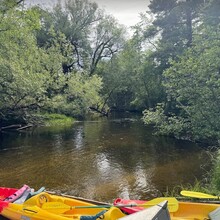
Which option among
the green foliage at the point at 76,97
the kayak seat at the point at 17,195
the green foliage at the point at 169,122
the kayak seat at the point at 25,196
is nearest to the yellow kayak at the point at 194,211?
the kayak seat at the point at 25,196

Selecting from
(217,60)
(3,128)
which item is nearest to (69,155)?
(217,60)

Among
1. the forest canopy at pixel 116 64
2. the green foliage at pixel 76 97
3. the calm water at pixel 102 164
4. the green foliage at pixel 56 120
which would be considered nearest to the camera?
the calm water at pixel 102 164

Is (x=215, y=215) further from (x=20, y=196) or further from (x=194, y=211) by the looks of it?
(x=20, y=196)

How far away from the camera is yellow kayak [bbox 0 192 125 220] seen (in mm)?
5129

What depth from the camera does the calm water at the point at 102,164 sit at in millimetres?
8078

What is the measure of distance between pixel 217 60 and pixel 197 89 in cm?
142

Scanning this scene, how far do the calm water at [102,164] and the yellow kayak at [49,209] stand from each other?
1776 millimetres

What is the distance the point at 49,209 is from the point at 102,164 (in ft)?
16.8

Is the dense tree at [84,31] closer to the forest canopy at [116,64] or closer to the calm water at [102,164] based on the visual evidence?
the forest canopy at [116,64]

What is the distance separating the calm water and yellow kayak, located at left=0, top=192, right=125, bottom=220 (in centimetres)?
178

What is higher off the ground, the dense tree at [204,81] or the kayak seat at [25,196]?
the dense tree at [204,81]

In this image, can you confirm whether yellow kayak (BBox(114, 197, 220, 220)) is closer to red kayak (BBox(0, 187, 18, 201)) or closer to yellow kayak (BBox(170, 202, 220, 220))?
yellow kayak (BBox(170, 202, 220, 220))

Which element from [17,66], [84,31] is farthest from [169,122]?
[84,31]

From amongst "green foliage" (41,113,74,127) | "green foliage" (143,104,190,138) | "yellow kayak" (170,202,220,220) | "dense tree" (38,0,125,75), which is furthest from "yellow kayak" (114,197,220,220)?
"dense tree" (38,0,125,75)
